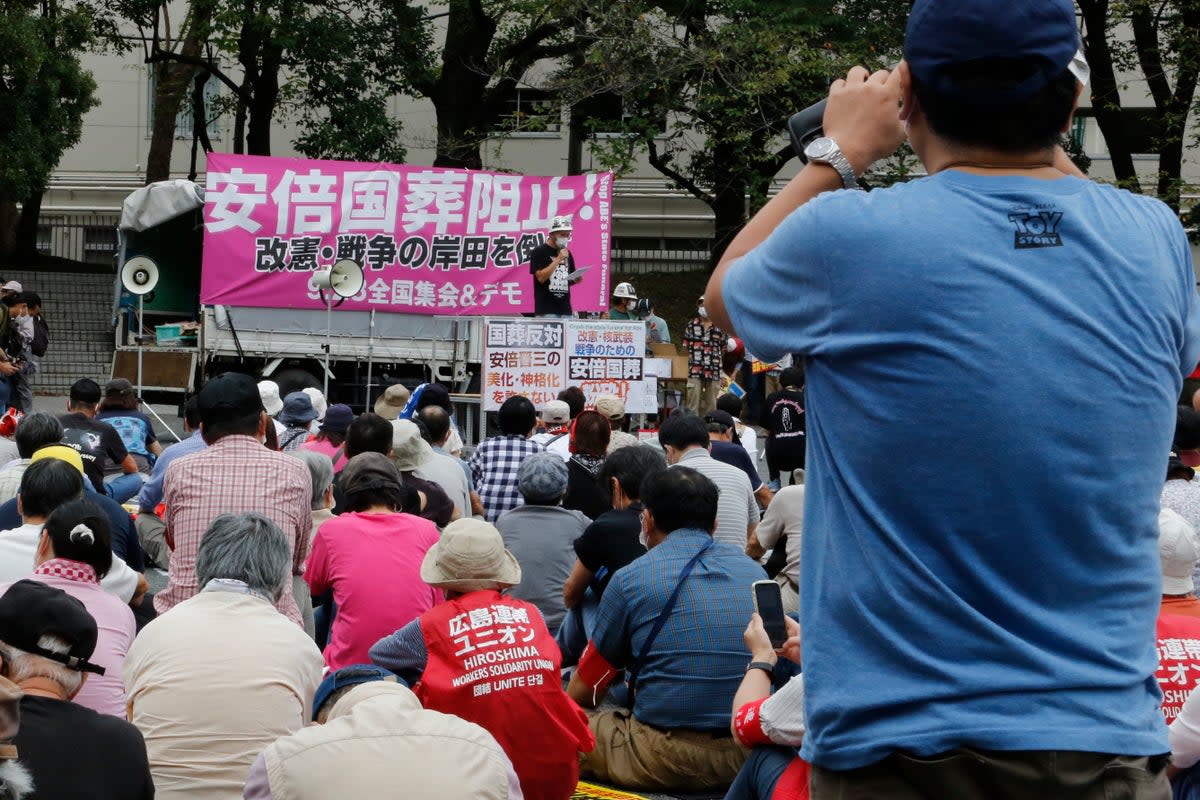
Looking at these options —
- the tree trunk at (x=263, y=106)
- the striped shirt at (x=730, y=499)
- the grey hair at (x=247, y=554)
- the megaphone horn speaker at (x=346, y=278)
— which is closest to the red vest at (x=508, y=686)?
the grey hair at (x=247, y=554)

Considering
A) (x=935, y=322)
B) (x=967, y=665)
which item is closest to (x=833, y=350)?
(x=935, y=322)

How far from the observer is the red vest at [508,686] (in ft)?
17.2

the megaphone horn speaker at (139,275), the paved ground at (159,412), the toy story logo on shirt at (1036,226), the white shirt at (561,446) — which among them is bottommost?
the paved ground at (159,412)

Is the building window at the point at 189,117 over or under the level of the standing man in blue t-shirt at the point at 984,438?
over

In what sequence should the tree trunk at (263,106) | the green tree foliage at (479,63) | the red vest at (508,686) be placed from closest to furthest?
the red vest at (508,686), the green tree foliage at (479,63), the tree trunk at (263,106)

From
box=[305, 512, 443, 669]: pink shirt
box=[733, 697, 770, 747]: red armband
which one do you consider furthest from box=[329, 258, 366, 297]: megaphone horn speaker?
box=[733, 697, 770, 747]: red armband

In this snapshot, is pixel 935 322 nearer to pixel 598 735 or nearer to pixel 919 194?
pixel 919 194

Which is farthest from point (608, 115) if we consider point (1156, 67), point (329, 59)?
point (1156, 67)

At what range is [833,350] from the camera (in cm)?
182

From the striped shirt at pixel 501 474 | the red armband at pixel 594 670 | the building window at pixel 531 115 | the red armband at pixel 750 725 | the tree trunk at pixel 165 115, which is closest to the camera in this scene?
the red armband at pixel 750 725

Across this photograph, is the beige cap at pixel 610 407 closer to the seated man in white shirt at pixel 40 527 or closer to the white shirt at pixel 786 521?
the white shirt at pixel 786 521

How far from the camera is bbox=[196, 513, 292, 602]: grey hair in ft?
16.1

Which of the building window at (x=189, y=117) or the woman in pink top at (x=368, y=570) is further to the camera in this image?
the building window at (x=189, y=117)

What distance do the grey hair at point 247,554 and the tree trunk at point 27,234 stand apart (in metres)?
28.9
